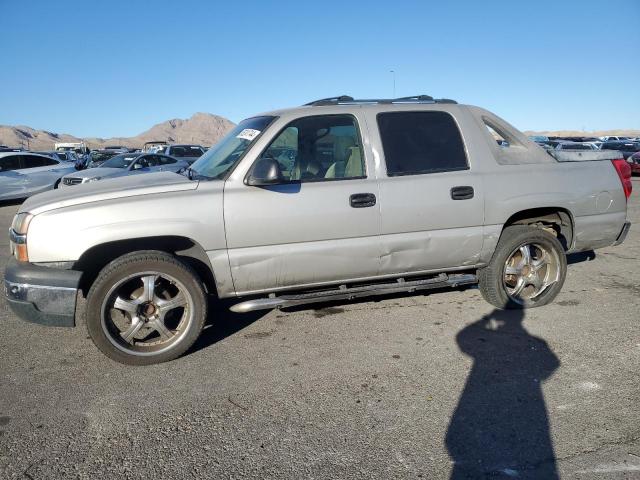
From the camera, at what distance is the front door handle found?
12.7 ft

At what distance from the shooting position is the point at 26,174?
47.8 ft

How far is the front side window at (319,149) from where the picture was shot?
12.9 feet

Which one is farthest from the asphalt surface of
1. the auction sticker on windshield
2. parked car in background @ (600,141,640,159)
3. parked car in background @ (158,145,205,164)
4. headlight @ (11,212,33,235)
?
parked car in background @ (600,141,640,159)

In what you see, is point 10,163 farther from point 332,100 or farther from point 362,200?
point 362,200

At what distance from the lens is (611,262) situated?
6.39 m

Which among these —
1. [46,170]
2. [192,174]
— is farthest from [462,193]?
[46,170]

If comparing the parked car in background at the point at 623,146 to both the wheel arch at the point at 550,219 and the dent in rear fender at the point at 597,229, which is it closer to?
the dent in rear fender at the point at 597,229

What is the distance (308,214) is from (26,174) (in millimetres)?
14017

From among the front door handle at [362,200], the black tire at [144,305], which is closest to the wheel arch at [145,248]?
the black tire at [144,305]

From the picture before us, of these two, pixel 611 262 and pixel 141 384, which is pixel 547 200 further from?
pixel 141 384

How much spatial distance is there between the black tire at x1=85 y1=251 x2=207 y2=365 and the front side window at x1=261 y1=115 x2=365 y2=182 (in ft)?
3.69

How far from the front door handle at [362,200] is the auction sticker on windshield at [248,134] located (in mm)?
941

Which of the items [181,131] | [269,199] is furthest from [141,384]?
[181,131]

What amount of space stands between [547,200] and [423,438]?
274 cm
